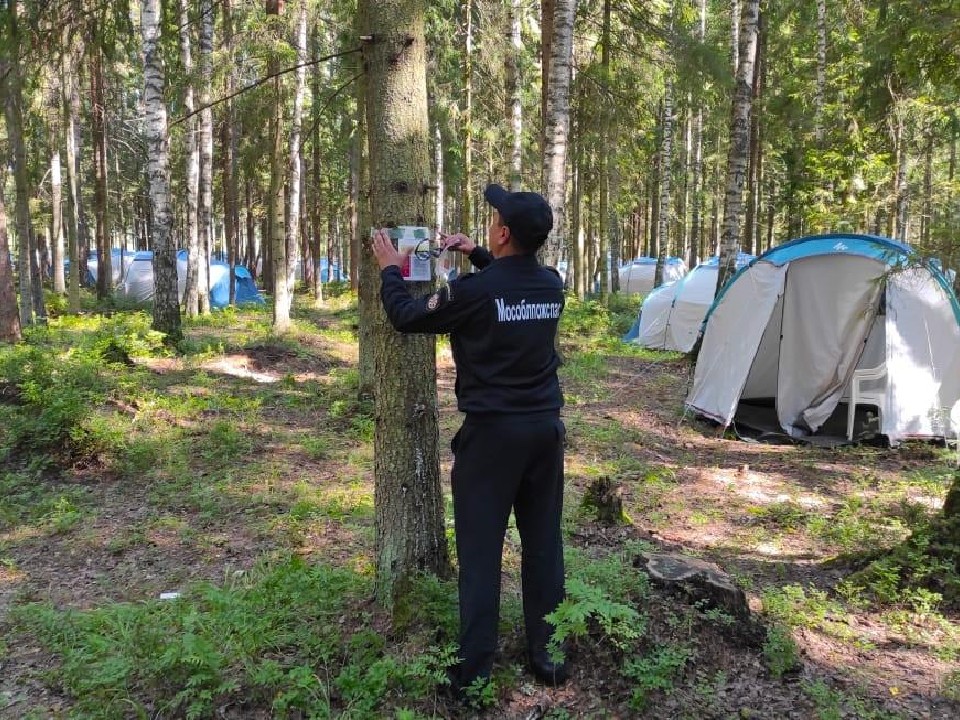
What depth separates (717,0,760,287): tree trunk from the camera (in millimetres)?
11047

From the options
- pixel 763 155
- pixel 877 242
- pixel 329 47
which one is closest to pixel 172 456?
pixel 877 242

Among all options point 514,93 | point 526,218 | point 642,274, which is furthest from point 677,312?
point 642,274

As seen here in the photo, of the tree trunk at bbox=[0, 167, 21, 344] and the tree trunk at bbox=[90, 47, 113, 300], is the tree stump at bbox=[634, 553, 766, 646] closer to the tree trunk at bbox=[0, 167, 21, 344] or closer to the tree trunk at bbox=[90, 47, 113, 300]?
the tree trunk at bbox=[0, 167, 21, 344]

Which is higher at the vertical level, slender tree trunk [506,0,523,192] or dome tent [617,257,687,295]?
slender tree trunk [506,0,523,192]

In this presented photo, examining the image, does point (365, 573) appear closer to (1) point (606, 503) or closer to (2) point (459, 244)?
(1) point (606, 503)

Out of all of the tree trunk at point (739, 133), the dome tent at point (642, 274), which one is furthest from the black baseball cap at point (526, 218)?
Answer: the dome tent at point (642, 274)

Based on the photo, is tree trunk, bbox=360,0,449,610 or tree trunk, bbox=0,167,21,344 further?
tree trunk, bbox=0,167,21,344

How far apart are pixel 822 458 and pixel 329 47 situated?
16.1 m

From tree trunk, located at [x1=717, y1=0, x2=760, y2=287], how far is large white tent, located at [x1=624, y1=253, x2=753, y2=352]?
112 inches

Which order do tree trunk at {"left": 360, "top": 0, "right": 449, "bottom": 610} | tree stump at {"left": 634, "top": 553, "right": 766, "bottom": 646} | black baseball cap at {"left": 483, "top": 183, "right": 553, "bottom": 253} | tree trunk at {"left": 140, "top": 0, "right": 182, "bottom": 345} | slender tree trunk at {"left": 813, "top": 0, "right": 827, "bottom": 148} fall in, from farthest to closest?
slender tree trunk at {"left": 813, "top": 0, "right": 827, "bottom": 148} < tree trunk at {"left": 140, "top": 0, "right": 182, "bottom": 345} < tree stump at {"left": 634, "top": 553, "right": 766, "bottom": 646} < tree trunk at {"left": 360, "top": 0, "right": 449, "bottom": 610} < black baseball cap at {"left": 483, "top": 183, "right": 553, "bottom": 253}

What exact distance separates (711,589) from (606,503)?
166cm

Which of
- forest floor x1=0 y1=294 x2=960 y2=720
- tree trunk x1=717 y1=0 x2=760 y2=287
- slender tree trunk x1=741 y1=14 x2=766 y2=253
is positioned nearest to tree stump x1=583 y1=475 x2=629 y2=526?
forest floor x1=0 y1=294 x2=960 y2=720

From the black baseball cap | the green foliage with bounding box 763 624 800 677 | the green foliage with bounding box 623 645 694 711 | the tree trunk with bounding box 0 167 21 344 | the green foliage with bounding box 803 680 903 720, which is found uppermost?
the black baseball cap

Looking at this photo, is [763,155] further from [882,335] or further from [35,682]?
[35,682]
